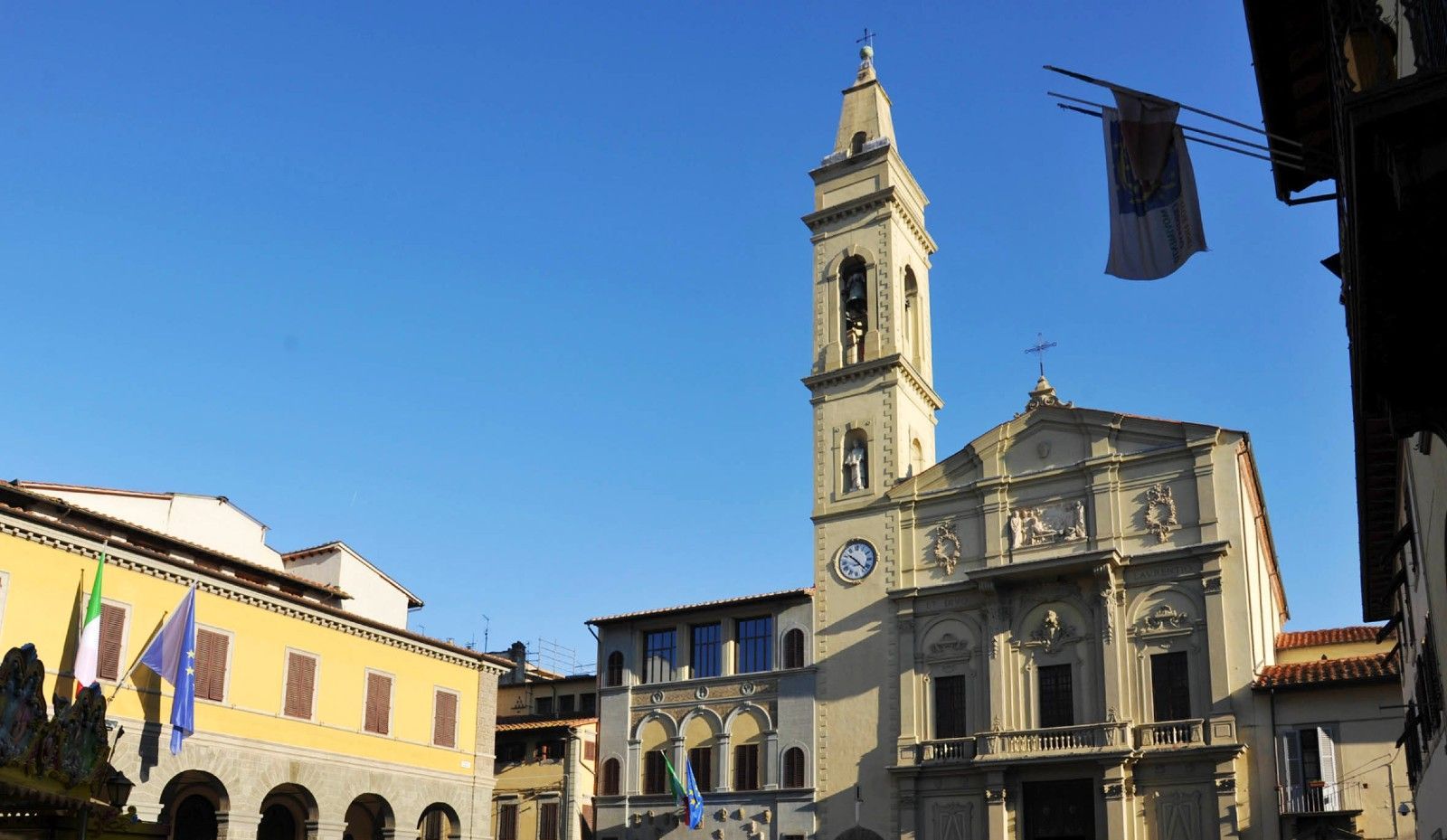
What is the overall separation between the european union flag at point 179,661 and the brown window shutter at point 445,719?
28.4ft

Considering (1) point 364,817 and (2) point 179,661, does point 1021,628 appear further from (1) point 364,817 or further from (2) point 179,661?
(2) point 179,661

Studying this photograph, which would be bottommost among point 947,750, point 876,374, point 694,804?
point 694,804

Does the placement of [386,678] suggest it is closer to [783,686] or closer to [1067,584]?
[783,686]

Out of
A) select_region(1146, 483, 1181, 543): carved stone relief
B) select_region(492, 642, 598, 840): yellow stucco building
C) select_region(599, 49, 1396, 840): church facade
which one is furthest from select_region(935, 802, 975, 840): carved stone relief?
select_region(492, 642, 598, 840): yellow stucco building

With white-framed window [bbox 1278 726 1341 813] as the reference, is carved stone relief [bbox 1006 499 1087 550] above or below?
above

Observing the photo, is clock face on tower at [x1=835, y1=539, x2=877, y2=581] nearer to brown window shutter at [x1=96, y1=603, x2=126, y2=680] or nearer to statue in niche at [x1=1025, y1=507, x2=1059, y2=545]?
statue in niche at [x1=1025, y1=507, x2=1059, y2=545]

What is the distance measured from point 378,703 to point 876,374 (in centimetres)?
1774

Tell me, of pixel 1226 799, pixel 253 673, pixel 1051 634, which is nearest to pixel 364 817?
pixel 253 673

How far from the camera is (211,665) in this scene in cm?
2889

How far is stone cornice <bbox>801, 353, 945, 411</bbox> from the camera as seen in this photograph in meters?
40.9

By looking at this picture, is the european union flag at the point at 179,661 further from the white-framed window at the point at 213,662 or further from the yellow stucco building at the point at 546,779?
the yellow stucco building at the point at 546,779

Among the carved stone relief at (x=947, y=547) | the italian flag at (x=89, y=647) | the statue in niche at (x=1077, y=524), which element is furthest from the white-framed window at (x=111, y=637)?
the statue in niche at (x=1077, y=524)

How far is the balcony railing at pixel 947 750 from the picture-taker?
35469 millimetres

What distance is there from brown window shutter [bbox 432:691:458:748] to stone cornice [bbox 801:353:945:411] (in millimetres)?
14859
